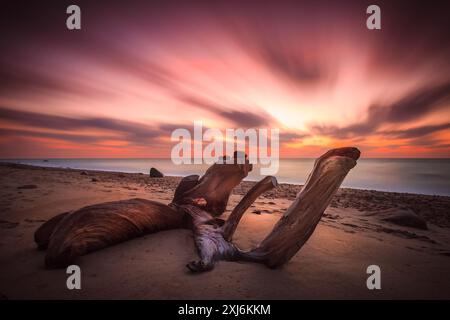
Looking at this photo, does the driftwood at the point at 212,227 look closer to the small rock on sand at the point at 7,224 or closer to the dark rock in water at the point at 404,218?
the small rock on sand at the point at 7,224

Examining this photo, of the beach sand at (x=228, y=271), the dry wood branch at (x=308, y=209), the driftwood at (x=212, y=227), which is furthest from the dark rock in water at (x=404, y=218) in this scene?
the dry wood branch at (x=308, y=209)

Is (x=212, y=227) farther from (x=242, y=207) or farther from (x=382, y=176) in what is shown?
(x=382, y=176)

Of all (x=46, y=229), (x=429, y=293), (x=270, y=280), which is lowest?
(x=429, y=293)

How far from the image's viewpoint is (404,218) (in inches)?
249

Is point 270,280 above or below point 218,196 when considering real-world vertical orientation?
below

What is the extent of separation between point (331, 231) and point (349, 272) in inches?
79.4

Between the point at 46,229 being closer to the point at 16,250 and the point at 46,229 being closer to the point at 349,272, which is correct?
the point at 16,250

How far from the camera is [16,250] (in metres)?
3.19

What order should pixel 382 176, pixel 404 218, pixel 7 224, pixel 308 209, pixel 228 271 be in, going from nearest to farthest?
pixel 228 271 → pixel 308 209 → pixel 7 224 → pixel 404 218 → pixel 382 176

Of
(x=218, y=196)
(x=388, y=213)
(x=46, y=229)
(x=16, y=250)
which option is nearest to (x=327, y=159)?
(x=218, y=196)

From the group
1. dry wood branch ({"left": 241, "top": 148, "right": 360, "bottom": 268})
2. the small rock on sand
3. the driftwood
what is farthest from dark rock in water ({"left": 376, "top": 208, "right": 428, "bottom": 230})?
the small rock on sand

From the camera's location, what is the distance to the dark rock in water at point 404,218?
20.1ft

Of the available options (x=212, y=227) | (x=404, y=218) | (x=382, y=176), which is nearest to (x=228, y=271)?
(x=212, y=227)

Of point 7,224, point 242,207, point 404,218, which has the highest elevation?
point 242,207
